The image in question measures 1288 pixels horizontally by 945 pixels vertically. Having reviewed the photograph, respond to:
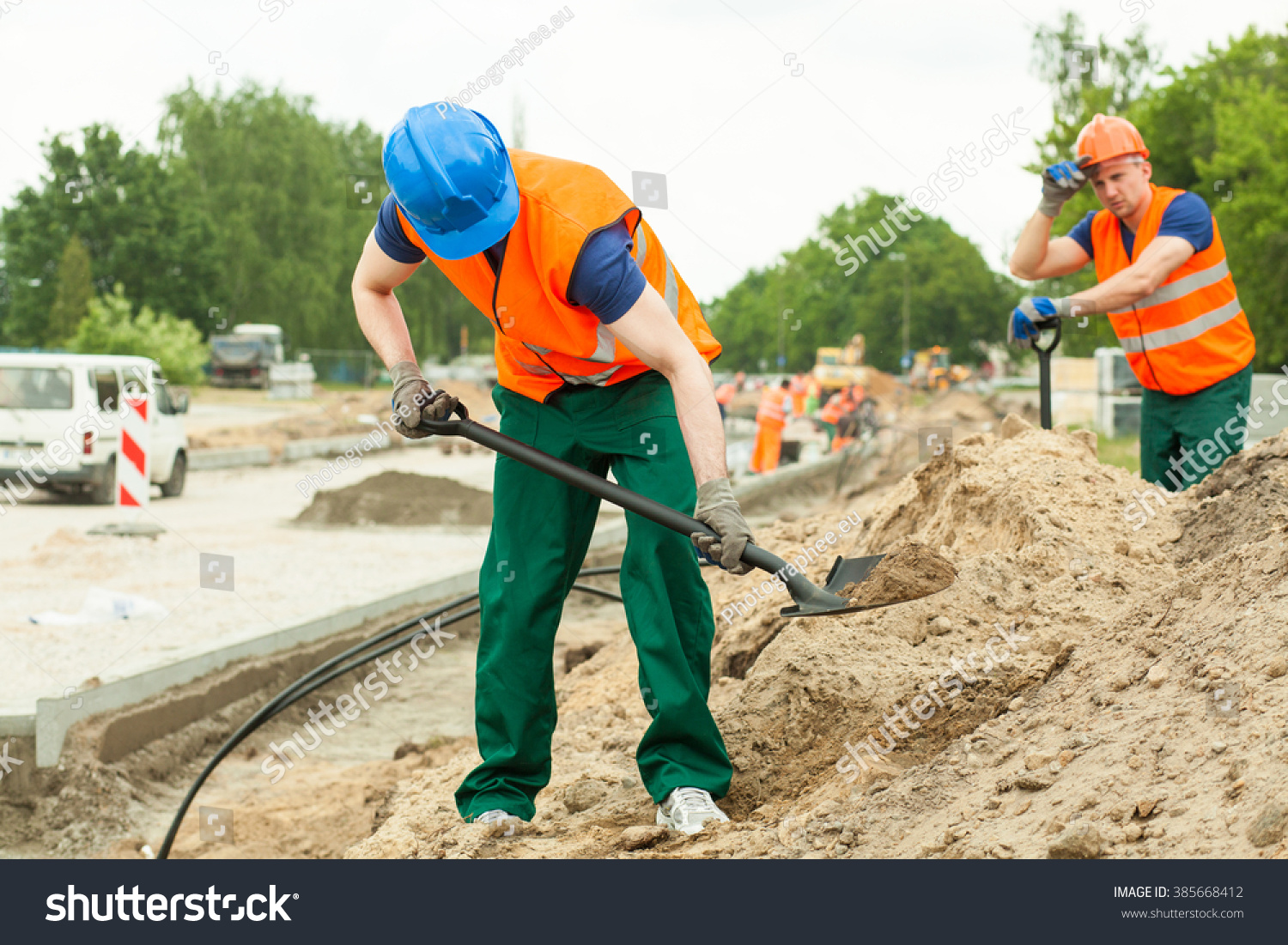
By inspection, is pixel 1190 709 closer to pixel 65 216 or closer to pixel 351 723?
pixel 351 723

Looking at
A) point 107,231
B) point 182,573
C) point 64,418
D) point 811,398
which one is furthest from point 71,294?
point 182,573

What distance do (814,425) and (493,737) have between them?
81.6ft

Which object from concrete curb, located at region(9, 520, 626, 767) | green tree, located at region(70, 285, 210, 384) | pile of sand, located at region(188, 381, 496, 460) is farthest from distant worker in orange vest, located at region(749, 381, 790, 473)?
green tree, located at region(70, 285, 210, 384)

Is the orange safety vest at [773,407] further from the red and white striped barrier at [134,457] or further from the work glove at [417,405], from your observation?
the work glove at [417,405]

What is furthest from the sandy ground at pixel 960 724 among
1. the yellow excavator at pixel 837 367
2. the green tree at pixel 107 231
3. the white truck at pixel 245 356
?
the green tree at pixel 107 231

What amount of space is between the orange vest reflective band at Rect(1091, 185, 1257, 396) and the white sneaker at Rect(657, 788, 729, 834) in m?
2.73

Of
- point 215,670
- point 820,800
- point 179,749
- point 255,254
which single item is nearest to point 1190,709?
point 820,800

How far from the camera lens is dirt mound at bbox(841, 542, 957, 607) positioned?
115 inches

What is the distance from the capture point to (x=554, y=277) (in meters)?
2.62

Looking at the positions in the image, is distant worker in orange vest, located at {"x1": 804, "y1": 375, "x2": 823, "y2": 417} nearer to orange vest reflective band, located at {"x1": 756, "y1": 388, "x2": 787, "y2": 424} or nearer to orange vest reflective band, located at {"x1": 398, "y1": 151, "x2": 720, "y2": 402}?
orange vest reflective band, located at {"x1": 756, "y1": 388, "x2": 787, "y2": 424}

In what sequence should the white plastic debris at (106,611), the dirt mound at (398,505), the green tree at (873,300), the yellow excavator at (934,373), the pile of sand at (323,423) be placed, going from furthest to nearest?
the green tree at (873,300), the yellow excavator at (934,373), the pile of sand at (323,423), the dirt mound at (398,505), the white plastic debris at (106,611)

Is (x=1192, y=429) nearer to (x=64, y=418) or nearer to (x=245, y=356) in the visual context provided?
(x=64, y=418)

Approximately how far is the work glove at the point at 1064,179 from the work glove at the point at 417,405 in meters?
→ 2.56

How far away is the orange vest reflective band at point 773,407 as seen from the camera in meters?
15.5
